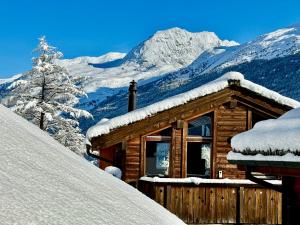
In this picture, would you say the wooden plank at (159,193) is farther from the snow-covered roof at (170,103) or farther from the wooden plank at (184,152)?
the snow-covered roof at (170,103)

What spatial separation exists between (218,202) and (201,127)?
7.66 feet

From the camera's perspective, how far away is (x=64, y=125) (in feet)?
84.0

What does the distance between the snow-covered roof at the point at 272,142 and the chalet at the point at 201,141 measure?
7376 mm

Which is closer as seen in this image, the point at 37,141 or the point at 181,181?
the point at 37,141

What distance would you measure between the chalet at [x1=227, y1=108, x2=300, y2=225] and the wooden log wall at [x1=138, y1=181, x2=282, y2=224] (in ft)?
21.6

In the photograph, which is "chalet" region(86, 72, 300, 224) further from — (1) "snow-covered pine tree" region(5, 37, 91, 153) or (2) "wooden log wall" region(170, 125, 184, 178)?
(1) "snow-covered pine tree" region(5, 37, 91, 153)

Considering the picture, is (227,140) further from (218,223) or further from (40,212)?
(40,212)

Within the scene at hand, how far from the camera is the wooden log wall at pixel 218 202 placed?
13836 mm

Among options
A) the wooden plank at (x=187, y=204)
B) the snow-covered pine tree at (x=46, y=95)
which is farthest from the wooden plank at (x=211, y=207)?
the snow-covered pine tree at (x=46, y=95)

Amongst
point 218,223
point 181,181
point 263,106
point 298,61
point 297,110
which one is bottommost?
point 218,223

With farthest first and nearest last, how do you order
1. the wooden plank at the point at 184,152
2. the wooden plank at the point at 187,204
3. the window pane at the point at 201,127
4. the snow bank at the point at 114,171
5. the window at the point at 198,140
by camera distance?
the window pane at the point at 201,127 → the window at the point at 198,140 → the wooden plank at the point at 184,152 → the wooden plank at the point at 187,204 → the snow bank at the point at 114,171

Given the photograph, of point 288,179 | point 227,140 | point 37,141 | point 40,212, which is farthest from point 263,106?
point 40,212

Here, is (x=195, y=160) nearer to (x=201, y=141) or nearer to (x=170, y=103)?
(x=201, y=141)

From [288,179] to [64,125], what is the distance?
64.6 ft
